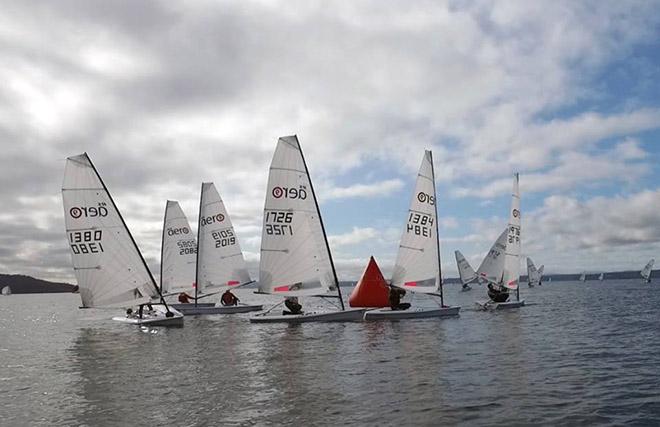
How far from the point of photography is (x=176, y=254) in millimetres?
50000

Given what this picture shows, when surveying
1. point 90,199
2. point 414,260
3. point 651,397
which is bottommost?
point 651,397

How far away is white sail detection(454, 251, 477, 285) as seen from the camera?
386ft

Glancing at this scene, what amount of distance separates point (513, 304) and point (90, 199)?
35.2 m

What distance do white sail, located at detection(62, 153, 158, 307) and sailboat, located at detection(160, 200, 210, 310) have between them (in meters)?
15.7

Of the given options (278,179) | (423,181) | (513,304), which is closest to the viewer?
(278,179)

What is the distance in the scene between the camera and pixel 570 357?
69.1 ft

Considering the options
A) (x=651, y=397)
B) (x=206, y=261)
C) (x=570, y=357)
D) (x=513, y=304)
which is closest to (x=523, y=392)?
(x=651, y=397)

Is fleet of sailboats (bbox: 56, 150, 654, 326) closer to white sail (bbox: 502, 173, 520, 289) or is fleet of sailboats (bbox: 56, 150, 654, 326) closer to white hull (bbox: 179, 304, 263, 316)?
white hull (bbox: 179, 304, 263, 316)

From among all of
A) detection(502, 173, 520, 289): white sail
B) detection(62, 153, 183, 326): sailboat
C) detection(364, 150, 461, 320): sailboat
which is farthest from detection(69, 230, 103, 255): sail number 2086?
detection(502, 173, 520, 289): white sail

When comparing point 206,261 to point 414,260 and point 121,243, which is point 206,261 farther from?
point 414,260

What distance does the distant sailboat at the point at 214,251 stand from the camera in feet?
157

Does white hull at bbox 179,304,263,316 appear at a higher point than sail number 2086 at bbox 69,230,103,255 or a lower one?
lower

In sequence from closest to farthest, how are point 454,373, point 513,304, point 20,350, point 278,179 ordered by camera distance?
point 454,373 < point 20,350 < point 278,179 < point 513,304

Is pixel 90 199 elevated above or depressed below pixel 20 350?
above
